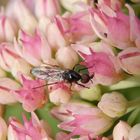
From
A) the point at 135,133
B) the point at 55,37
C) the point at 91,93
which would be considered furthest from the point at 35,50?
A: the point at 135,133

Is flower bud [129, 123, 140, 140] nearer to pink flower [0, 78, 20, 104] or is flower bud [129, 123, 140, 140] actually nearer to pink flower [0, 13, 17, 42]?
pink flower [0, 78, 20, 104]

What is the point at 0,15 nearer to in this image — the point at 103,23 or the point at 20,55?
the point at 20,55

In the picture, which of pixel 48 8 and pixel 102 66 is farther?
pixel 48 8

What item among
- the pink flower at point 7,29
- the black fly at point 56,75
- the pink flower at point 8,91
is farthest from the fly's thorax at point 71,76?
the pink flower at point 7,29

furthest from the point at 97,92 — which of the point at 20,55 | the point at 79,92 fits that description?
the point at 20,55

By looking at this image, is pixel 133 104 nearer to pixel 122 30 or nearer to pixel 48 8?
pixel 122 30

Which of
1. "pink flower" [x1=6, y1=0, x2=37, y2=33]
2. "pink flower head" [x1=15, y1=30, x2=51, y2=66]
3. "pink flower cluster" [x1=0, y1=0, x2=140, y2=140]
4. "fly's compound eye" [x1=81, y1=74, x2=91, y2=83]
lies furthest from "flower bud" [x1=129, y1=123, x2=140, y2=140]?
"pink flower" [x1=6, y1=0, x2=37, y2=33]
